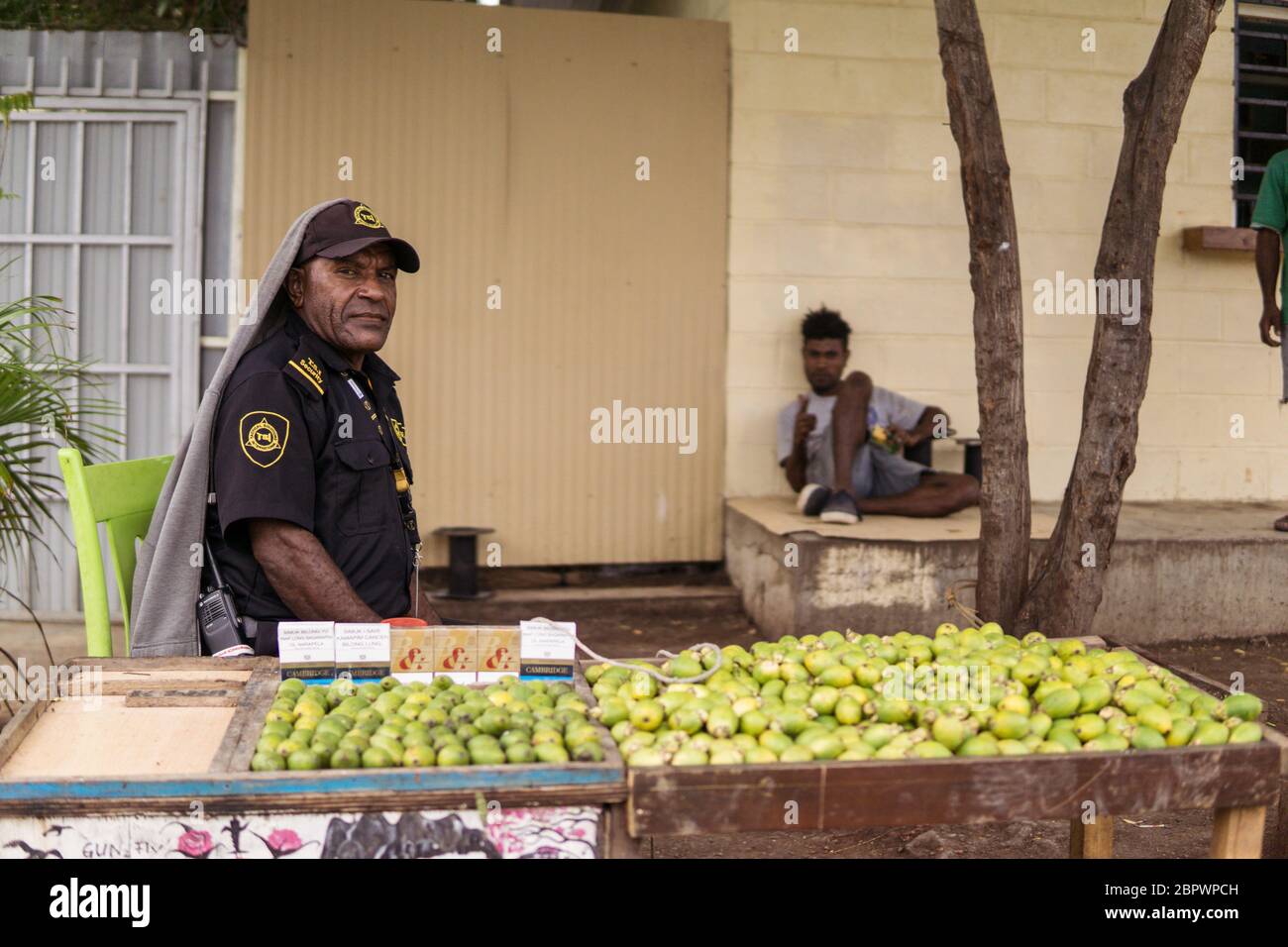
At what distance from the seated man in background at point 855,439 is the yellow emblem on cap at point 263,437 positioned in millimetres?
3485

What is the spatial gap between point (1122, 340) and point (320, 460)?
2389 mm

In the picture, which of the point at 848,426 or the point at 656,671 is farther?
the point at 848,426

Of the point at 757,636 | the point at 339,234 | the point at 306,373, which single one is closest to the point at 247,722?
the point at 306,373

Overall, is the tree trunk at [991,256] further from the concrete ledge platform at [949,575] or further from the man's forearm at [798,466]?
the man's forearm at [798,466]

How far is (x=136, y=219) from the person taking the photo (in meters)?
6.18

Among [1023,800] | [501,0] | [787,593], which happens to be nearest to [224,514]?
[1023,800]

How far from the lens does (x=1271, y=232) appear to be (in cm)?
610

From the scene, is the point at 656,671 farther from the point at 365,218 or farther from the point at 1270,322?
the point at 1270,322

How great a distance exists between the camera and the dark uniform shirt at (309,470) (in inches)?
118

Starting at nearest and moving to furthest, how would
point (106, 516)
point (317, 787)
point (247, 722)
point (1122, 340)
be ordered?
1. point (317, 787)
2. point (247, 722)
3. point (106, 516)
4. point (1122, 340)
